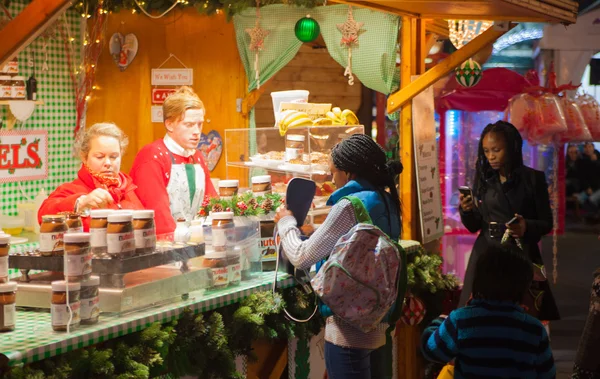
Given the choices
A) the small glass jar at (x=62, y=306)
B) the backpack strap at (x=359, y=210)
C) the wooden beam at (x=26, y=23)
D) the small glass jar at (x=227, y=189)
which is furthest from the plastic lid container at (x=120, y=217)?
the small glass jar at (x=227, y=189)

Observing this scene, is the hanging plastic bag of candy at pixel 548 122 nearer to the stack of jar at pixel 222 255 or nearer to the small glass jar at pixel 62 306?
the stack of jar at pixel 222 255

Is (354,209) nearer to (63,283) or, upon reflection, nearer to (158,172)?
(63,283)

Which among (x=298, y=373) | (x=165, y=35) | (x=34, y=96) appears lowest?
(x=298, y=373)

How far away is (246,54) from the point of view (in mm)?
7586

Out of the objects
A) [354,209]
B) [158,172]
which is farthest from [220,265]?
[158,172]

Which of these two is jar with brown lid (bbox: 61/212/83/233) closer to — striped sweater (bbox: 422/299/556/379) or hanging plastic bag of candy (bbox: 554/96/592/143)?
striped sweater (bbox: 422/299/556/379)

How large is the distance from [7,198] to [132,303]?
3.92m

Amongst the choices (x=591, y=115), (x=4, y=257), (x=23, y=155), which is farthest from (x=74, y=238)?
(x=591, y=115)

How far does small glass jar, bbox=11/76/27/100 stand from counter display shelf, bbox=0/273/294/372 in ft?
11.9

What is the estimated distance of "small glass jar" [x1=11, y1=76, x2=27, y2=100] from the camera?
275 inches

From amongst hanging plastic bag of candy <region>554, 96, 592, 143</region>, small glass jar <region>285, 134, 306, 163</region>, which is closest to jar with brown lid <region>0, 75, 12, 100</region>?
small glass jar <region>285, 134, 306, 163</region>

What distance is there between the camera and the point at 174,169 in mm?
5453

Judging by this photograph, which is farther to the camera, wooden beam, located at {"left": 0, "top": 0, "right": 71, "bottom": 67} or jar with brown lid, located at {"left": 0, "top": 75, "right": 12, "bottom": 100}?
jar with brown lid, located at {"left": 0, "top": 75, "right": 12, "bottom": 100}

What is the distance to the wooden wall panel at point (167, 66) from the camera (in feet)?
25.9
